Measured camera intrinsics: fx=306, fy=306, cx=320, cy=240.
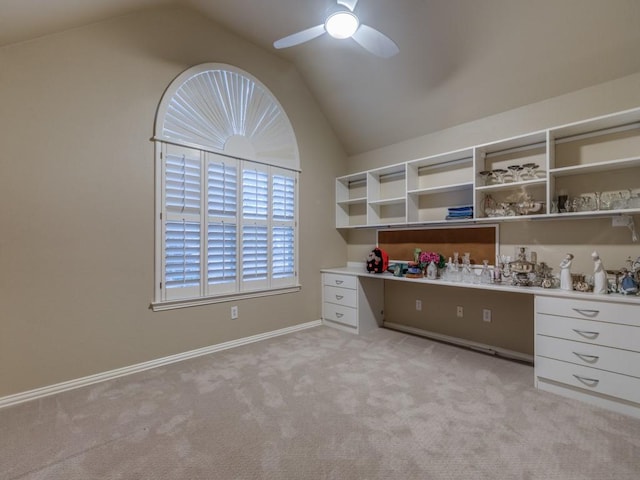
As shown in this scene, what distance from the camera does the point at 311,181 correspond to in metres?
4.16

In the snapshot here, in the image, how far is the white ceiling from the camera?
2268 mm

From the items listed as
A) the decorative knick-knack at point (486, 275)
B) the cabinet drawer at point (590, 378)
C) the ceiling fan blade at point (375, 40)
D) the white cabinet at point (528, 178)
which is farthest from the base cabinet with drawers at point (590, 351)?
the ceiling fan blade at point (375, 40)

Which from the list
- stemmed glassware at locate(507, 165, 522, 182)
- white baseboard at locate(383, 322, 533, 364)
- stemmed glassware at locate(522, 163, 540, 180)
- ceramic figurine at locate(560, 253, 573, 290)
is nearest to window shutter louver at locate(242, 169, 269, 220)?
white baseboard at locate(383, 322, 533, 364)

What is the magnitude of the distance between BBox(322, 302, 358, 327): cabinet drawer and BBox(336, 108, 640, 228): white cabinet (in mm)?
1169

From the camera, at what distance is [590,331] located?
2.19 metres

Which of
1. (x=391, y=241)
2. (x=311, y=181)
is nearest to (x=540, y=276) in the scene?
(x=391, y=241)

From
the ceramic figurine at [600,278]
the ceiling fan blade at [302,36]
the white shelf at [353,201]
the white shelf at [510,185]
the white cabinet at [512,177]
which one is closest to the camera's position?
the ceramic figurine at [600,278]

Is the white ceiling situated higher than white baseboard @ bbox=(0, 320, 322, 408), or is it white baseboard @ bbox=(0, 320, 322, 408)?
the white ceiling

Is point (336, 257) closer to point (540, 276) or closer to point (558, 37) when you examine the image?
point (540, 276)

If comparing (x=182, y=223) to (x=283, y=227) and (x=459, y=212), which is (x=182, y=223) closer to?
(x=283, y=227)

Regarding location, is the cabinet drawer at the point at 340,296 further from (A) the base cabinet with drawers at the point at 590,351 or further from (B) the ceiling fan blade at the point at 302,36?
(B) the ceiling fan blade at the point at 302,36

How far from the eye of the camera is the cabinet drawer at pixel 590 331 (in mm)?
2049

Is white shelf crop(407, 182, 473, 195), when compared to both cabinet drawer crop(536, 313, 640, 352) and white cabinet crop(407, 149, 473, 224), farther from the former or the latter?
cabinet drawer crop(536, 313, 640, 352)

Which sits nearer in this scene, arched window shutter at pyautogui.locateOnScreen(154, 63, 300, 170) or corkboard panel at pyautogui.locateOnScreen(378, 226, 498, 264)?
arched window shutter at pyautogui.locateOnScreen(154, 63, 300, 170)
